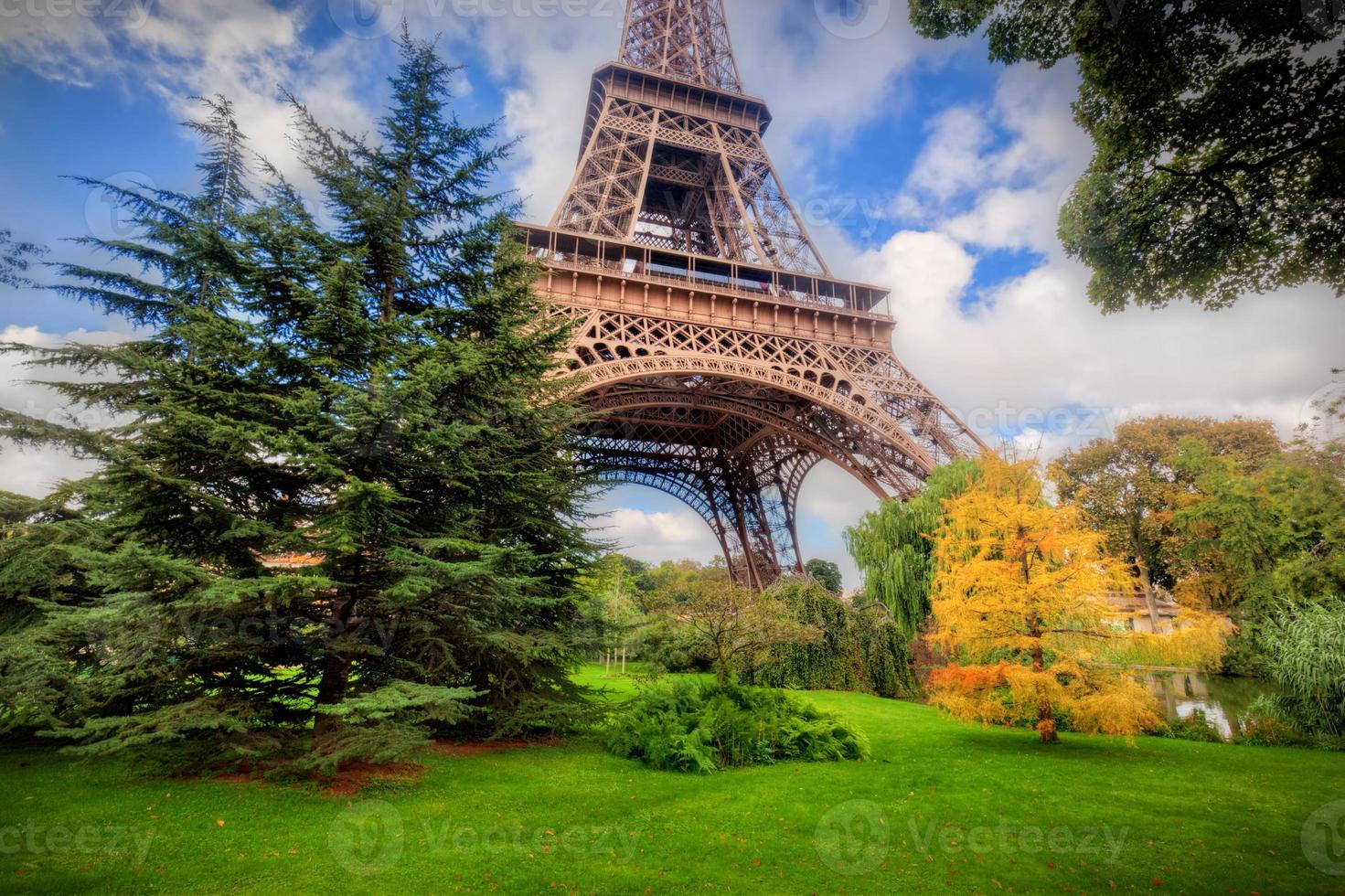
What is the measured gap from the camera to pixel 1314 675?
10617 mm

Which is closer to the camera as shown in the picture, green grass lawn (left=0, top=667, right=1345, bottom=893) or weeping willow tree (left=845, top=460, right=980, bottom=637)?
green grass lawn (left=0, top=667, right=1345, bottom=893)

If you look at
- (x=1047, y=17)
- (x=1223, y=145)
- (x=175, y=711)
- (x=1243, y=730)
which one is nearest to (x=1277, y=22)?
(x=1223, y=145)

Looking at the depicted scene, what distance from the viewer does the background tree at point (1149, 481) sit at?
978 inches

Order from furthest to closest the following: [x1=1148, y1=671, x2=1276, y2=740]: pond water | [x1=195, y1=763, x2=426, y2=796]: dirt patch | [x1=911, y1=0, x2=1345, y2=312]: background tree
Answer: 1. [x1=1148, y1=671, x2=1276, y2=740]: pond water
2. [x1=195, y1=763, x2=426, y2=796]: dirt patch
3. [x1=911, y1=0, x2=1345, y2=312]: background tree

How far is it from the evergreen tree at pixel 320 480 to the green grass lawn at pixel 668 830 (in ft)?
2.07

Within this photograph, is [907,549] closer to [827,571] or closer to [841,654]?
[841,654]

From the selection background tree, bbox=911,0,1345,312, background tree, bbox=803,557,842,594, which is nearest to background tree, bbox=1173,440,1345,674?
background tree, bbox=911,0,1345,312

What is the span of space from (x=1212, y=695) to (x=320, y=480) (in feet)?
75.2

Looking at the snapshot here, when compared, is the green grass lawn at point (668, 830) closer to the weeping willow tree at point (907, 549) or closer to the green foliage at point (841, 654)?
the weeping willow tree at point (907, 549)

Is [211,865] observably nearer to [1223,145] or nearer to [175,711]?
[175,711]

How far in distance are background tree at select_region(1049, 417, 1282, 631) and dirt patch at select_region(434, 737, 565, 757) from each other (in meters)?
24.6

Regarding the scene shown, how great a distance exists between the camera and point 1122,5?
13.2ft

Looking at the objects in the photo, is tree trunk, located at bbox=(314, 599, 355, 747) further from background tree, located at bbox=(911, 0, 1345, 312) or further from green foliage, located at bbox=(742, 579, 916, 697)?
green foliage, located at bbox=(742, 579, 916, 697)

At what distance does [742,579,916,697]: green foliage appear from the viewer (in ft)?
56.2
